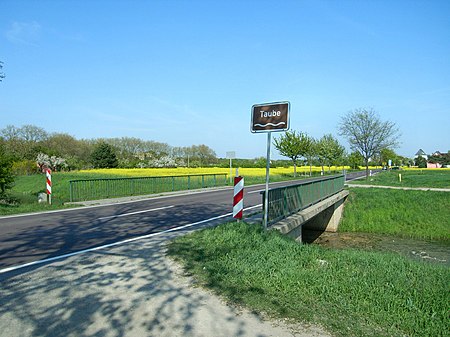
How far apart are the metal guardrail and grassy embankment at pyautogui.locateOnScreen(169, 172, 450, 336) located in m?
11.0

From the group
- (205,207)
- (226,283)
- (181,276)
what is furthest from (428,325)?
(205,207)

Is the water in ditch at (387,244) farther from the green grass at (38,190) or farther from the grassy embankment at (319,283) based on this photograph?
the green grass at (38,190)

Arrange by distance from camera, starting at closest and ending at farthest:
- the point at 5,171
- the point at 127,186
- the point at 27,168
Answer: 1. the point at 5,171
2. the point at 127,186
3. the point at 27,168

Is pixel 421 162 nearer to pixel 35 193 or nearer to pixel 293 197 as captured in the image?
pixel 35 193

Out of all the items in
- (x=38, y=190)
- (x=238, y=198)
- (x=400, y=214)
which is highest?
(x=238, y=198)

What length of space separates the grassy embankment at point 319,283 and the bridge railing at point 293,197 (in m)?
1.45

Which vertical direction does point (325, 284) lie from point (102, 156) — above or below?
below

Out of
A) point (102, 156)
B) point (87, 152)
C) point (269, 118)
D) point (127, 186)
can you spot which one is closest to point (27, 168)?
point (102, 156)

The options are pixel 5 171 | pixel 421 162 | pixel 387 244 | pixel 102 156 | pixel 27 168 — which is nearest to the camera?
pixel 387 244

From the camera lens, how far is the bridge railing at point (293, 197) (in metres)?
8.57

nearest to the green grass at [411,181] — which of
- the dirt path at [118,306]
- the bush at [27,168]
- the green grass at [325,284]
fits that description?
the green grass at [325,284]

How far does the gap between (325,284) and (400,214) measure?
17.2m

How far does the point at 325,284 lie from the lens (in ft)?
13.4

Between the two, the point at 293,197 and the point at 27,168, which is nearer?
the point at 293,197
